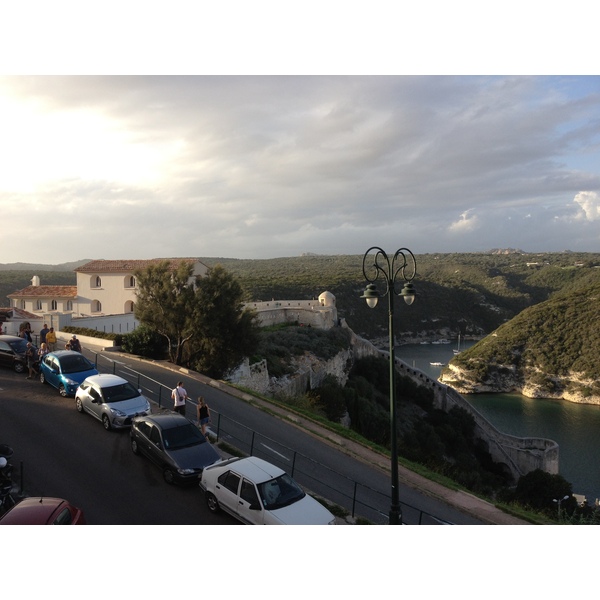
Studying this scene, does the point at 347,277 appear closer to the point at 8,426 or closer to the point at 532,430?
the point at 532,430

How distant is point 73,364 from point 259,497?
994 centimetres

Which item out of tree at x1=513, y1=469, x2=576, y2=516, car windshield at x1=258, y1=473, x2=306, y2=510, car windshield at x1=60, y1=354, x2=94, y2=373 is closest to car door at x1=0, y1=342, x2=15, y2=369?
car windshield at x1=60, y1=354, x2=94, y2=373

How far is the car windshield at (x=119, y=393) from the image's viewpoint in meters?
13.2

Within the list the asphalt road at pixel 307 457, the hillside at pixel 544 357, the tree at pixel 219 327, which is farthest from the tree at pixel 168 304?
the hillside at pixel 544 357

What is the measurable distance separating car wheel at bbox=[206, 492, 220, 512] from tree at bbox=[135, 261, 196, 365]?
44.3 feet

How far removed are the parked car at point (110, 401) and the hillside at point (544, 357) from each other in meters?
66.9

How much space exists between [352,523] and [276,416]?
8123 mm

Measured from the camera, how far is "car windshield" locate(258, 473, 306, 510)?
332 inches

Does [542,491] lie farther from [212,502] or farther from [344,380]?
[212,502]

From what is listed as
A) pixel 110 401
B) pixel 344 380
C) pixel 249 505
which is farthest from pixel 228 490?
pixel 344 380

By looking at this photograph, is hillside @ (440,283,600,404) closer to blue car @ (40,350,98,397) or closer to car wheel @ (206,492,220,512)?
blue car @ (40,350,98,397)

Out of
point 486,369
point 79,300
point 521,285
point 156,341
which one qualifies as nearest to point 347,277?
point 486,369

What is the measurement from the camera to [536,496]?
27828 millimetres

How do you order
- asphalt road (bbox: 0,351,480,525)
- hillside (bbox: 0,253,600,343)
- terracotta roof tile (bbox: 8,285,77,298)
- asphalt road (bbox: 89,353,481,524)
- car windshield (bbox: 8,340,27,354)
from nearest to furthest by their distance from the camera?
asphalt road (bbox: 0,351,480,525) → asphalt road (bbox: 89,353,481,524) → car windshield (bbox: 8,340,27,354) → terracotta roof tile (bbox: 8,285,77,298) → hillside (bbox: 0,253,600,343)
